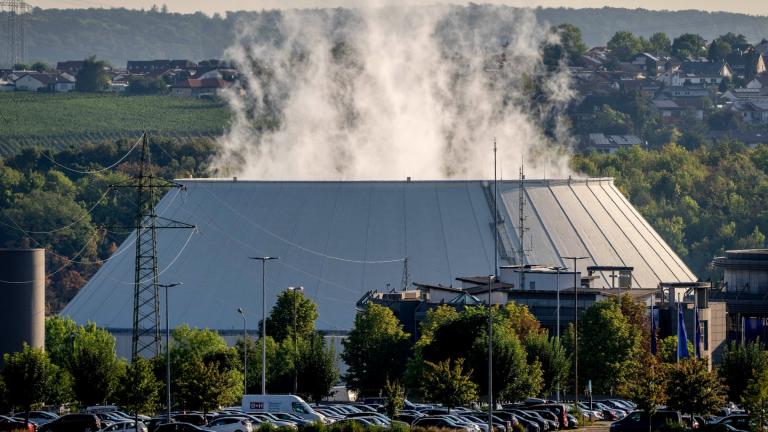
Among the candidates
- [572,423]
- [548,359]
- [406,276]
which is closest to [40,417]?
[572,423]

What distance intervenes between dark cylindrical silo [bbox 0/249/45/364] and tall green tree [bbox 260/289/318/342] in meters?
11.7

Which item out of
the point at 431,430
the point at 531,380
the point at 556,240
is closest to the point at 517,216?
the point at 556,240

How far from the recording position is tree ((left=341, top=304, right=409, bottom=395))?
99375 mm

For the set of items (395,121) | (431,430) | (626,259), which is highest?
(395,121)

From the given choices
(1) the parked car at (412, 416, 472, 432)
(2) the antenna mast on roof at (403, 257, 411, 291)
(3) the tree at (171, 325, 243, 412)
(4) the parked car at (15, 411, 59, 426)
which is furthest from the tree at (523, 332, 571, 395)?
(2) the antenna mast on roof at (403, 257, 411, 291)

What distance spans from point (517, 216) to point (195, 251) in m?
19.7

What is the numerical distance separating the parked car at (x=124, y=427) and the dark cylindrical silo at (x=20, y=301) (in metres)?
20.9

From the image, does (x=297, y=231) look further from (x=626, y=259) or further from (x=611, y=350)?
(x=611, y=350)

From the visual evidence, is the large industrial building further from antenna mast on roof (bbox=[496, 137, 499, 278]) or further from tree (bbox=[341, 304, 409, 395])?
tree (bbox=[341, 304, 409, 395])

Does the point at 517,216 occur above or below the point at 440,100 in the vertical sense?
below

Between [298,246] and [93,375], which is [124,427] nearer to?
[93,375]

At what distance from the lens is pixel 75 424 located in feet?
254

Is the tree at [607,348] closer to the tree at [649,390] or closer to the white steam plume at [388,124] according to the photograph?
the tree at [649,390]

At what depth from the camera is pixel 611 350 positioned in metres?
95.6
